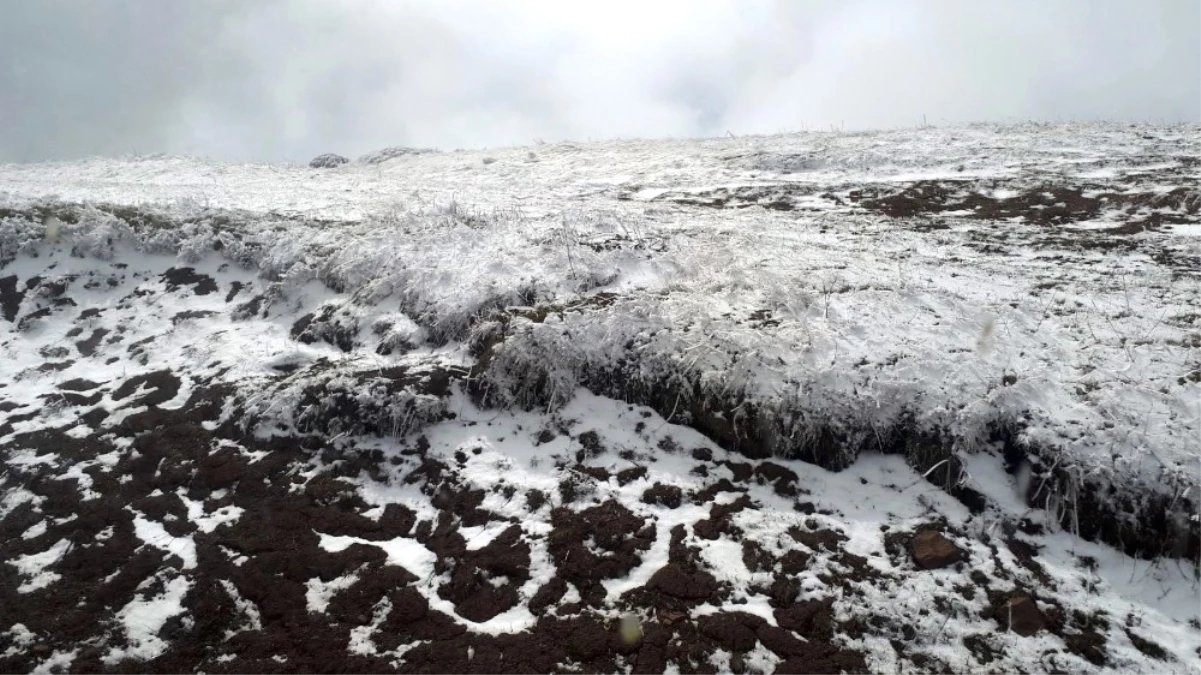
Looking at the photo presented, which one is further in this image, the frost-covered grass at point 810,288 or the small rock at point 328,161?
the small rock at point 328,161

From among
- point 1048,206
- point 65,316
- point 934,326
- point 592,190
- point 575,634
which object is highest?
point 592,190

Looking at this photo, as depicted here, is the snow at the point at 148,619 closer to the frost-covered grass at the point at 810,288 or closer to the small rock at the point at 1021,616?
the frost-covered grass at the point at 810,288

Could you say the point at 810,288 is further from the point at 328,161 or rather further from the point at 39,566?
the point at 328,161

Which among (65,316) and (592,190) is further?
(592,190)

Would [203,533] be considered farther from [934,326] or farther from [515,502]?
[934,326]

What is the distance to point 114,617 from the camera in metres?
7.32

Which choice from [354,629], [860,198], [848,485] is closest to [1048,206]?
[860,198]

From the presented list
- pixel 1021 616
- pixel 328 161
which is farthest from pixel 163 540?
pixel 328 161

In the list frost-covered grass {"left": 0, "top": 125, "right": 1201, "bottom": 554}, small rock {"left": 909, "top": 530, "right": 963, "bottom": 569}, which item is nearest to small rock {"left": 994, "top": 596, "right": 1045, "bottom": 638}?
small rock {"left": 909, "top": 530, "right": 963, "bottom": 569}

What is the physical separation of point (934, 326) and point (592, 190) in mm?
14743

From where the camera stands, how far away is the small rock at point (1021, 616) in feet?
22.5

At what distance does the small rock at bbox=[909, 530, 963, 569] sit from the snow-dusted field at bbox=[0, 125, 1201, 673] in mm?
38

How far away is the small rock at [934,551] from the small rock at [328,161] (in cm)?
3539

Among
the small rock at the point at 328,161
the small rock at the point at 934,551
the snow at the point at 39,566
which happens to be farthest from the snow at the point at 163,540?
the small rock at the point at 328,161
